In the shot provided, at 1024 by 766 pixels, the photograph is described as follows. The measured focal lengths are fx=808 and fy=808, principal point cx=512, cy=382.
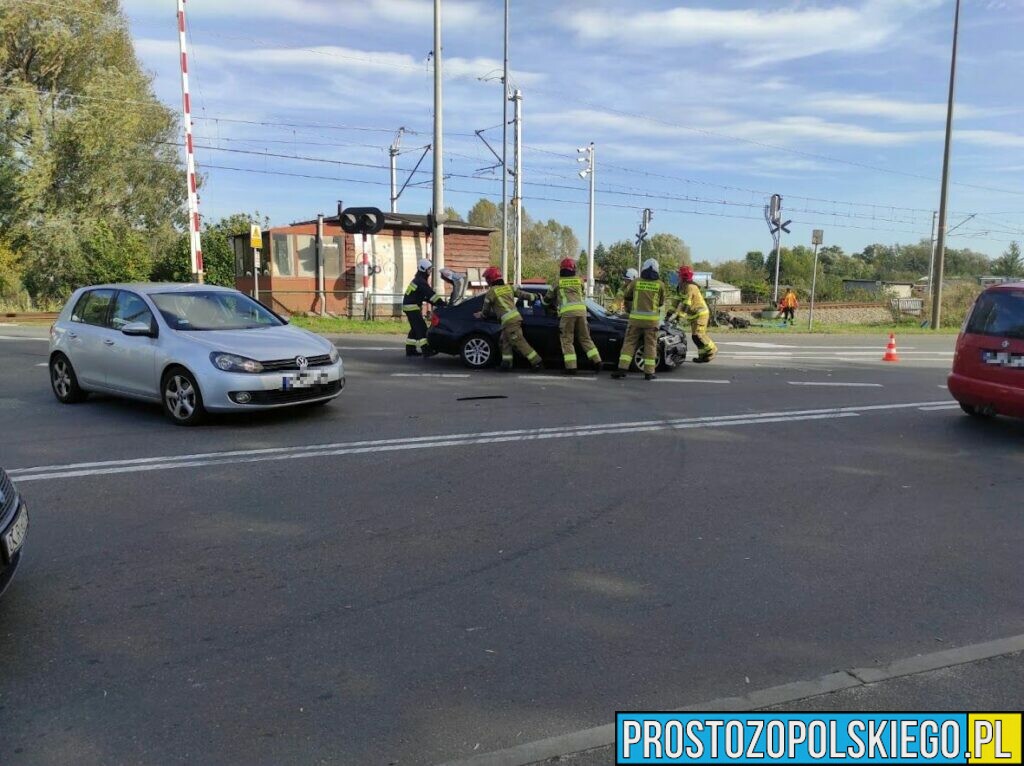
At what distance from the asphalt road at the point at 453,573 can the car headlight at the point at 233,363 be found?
2.13 ft

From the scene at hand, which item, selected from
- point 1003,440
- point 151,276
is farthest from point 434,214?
point 151,276

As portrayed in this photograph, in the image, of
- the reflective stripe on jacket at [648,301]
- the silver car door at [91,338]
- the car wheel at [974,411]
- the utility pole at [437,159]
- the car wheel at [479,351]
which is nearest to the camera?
the car wheel at [974,411]

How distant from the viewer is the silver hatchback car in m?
8.29

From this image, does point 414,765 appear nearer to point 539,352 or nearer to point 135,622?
point 135,622

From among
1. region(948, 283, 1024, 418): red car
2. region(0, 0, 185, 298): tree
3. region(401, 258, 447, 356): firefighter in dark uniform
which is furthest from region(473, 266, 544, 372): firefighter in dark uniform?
region(0, 0, 185, 298): tree

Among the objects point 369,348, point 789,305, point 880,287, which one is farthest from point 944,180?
point 880,287

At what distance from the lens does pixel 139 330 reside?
877cm

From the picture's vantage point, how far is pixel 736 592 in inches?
172

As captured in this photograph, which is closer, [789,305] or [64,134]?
[789,305]

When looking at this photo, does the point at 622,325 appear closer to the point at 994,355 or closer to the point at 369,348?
the point at 994,355

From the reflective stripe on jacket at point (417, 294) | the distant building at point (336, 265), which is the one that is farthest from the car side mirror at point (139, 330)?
the distant building at point (336, 265)

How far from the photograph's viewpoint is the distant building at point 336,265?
2827cm

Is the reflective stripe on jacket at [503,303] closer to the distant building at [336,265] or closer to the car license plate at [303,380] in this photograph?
the car license plate at [303,380]

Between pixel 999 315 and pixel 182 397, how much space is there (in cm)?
861
